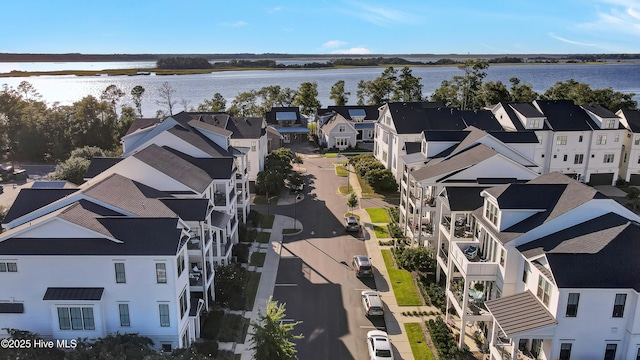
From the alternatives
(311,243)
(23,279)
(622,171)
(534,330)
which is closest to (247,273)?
(311,243)

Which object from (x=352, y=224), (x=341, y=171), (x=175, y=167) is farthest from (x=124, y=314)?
(x=341, y=171)

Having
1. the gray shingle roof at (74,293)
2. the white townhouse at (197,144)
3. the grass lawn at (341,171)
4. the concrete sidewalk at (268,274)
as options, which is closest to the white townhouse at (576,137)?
the grass lawn at (341,171)

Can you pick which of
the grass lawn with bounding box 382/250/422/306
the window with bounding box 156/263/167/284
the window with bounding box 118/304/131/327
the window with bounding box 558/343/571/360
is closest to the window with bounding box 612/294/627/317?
the window with bounding box 558/343/571/360

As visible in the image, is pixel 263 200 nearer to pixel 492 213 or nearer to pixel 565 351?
pixel 492 213

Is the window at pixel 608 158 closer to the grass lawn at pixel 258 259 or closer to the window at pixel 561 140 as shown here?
the window at pixel 561 140

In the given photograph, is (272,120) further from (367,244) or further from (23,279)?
(23,279)

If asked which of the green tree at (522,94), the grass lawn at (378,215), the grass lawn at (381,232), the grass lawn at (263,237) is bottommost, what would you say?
the grass lawn at (263,237)
